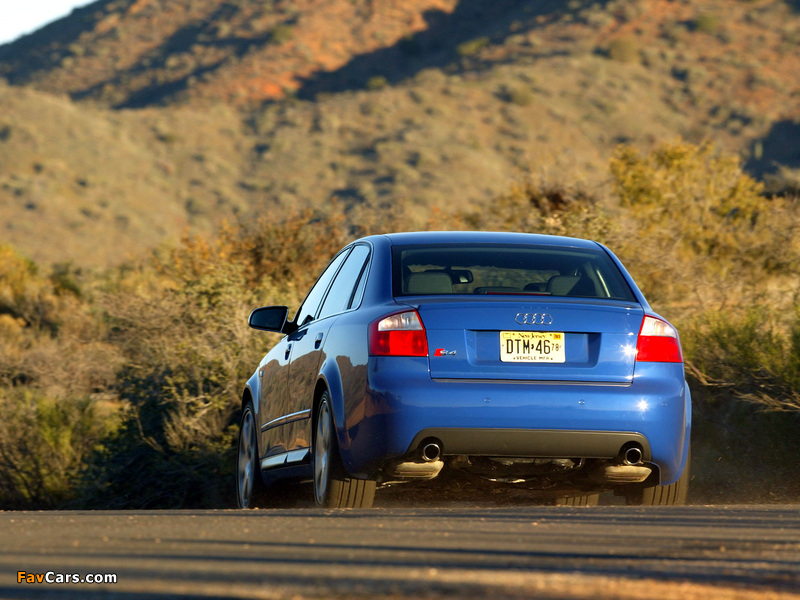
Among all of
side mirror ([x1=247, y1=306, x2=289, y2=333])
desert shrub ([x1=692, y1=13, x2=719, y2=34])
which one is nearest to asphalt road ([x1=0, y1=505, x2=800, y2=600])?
side mirror ([x1=247, y1=306, x2=289, y2=333])

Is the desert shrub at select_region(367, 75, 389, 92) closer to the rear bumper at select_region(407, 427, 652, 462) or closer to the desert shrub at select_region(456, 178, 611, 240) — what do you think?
the desert shrub at select_region(456, 178, 611, 240)

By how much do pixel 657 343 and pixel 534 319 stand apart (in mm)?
774

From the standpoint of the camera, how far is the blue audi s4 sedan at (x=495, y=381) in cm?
659

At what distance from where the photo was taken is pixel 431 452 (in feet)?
21.8

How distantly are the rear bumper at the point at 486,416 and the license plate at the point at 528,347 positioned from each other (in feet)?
0.45

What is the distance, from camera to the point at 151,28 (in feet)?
271

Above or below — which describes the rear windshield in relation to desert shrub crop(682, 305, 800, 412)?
above

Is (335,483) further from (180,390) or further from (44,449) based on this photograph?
(44,449)

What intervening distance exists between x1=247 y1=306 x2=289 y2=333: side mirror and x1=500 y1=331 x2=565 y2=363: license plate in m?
2.56

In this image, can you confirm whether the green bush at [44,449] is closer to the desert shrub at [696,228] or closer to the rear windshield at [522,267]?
the desert shrub at [696,228]

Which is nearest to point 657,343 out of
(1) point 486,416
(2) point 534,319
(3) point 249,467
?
(2) point 534,319

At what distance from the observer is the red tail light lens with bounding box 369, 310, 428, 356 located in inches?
261

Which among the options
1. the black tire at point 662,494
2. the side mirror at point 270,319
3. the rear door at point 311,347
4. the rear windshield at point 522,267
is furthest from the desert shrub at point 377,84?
the black tire at point 662,494

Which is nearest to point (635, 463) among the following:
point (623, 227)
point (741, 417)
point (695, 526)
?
point (695, 526)
